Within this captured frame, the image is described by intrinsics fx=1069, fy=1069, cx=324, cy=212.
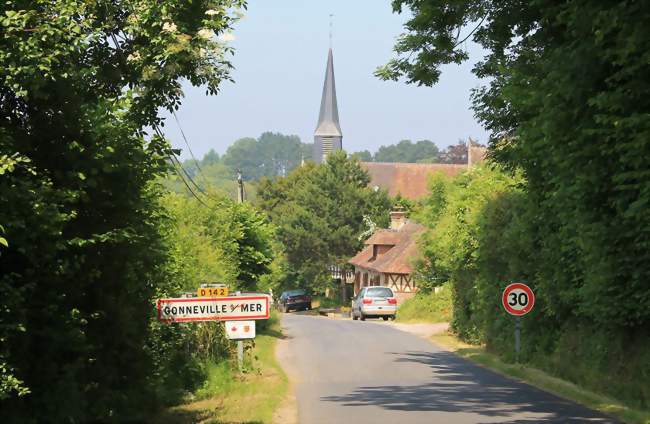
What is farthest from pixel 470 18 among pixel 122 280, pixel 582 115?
pixel 122 280

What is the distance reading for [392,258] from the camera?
7512 cm

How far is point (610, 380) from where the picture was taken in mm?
18812

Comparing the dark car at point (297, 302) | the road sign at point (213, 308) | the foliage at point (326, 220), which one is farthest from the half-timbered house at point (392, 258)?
the road sign at point (213, 308)

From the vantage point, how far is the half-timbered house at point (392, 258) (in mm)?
73062

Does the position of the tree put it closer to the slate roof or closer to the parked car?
the parked car

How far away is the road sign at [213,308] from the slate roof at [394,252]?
164 feet

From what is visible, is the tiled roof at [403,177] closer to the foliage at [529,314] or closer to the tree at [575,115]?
the foliage at [529,314]

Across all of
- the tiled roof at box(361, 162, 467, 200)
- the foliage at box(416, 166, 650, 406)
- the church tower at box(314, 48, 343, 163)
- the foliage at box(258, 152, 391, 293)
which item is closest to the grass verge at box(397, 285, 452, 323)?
the foliage at box(416, 166, 650, 406)

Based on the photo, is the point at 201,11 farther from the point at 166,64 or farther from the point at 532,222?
the point at 532,222

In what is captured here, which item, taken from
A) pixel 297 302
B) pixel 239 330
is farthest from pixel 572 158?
pixel 297 302

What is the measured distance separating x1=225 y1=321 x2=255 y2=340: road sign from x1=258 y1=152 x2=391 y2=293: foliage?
68.8m

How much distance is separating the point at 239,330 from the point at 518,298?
303 inches

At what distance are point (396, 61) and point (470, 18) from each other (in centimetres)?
169

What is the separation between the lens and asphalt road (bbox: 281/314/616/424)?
1591 cm
